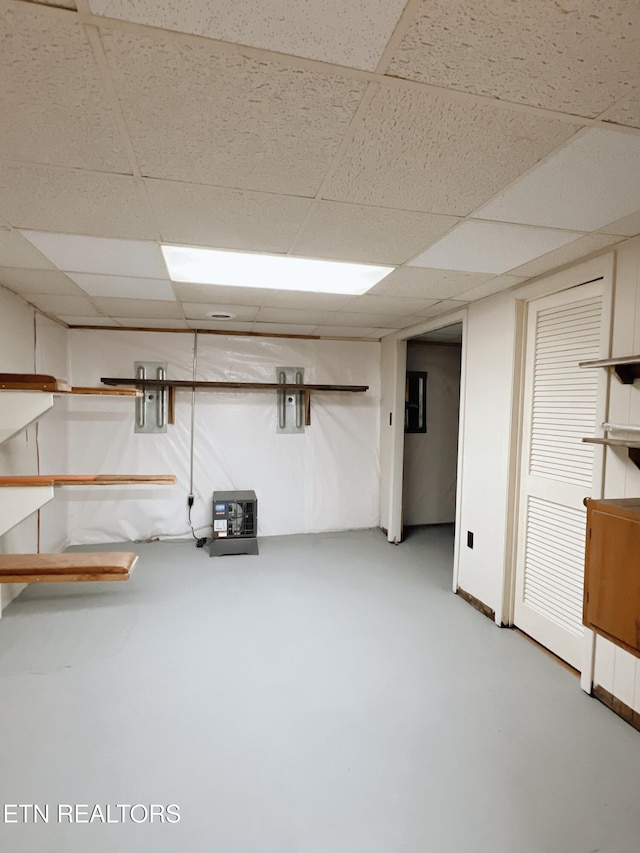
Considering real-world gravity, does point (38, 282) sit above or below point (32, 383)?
above

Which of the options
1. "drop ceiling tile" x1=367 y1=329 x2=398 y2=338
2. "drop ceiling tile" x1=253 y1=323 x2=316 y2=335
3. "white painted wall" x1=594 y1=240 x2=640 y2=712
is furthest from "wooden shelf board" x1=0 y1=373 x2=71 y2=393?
"drop ceiling tile" x1=367 y1=329 x2=398 y2=338

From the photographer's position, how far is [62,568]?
2432 millimetres

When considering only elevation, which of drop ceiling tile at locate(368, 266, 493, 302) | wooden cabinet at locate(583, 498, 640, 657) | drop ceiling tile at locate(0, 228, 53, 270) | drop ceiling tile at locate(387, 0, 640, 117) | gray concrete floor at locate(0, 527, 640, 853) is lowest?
gray concrete floor at locate(0, 527, 640, 853)

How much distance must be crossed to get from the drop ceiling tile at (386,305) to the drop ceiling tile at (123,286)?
1.33m

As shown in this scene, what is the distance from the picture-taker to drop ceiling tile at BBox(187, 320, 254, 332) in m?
3.99

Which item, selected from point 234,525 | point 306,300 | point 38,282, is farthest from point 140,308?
point 234,525

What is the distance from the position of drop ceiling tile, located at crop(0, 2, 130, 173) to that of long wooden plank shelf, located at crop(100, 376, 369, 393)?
277 cm

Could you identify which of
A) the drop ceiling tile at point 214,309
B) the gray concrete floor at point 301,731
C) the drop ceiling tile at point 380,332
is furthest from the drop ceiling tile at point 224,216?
the drop ceiling tile at point 380,332

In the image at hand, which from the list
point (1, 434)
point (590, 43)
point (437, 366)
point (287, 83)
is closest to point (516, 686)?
point (590, 43)

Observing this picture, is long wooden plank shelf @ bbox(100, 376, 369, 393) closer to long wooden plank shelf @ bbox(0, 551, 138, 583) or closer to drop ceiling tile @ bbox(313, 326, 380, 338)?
drop ceiling tile @ bbox(313, 326, 380, 338)

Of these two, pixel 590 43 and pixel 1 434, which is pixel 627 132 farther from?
pixel 1 434

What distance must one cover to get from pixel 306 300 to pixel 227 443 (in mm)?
1937

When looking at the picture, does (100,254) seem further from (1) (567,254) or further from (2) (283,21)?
(1) (567,254)

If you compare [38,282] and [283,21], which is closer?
[283,21]
